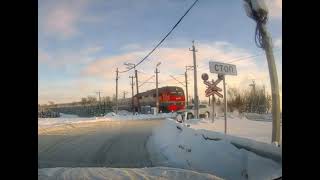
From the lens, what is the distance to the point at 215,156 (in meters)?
5.95

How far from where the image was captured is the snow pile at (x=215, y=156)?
4.91 metres

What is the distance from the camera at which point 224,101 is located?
7.00 metres

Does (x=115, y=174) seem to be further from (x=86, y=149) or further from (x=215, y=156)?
(x=215, y=156)

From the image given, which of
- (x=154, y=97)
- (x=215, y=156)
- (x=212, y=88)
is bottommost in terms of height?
(x=215, y=156)

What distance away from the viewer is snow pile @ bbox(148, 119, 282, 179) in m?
4.91

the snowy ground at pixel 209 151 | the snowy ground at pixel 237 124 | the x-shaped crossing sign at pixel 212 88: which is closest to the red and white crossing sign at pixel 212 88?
the x-shaped crossing sign at pixel 212 88

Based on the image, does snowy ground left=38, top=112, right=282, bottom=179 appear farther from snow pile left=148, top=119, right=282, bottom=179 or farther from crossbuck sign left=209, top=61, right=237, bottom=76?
crossbuck sign left=209, top=61, right=237, bottom=76

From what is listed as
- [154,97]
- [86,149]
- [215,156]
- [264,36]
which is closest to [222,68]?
[264,36]

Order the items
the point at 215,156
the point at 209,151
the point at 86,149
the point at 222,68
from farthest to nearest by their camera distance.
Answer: the point at 209,151 → the point at 215,156 → the point at 222,68 → the point at 86,149
